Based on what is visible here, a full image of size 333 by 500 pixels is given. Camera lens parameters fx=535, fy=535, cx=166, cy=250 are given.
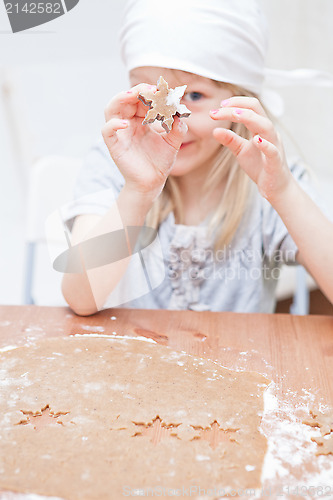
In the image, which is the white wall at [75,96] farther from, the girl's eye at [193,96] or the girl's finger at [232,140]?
the girl's finger at [232,140]

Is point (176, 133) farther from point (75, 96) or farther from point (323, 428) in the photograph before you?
point (75, 96)

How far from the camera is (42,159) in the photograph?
4.41 ft

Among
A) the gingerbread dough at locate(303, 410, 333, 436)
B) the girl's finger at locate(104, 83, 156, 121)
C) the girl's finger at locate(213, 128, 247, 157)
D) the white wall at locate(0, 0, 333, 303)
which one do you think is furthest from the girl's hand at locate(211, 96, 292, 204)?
the white wall at locate(0, 0, 333, 303)

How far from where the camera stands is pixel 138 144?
789 mm

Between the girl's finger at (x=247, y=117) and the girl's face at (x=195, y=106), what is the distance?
131 millimetres

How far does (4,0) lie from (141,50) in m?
0.24

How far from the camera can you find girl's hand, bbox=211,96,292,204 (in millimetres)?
737

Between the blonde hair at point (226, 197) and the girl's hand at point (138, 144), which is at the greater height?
the girl's hand at point (138, 144)

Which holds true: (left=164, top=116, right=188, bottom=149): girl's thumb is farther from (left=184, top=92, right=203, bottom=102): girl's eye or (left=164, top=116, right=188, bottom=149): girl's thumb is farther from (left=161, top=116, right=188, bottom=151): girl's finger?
(left=184, top=92, right=203, bottom=102): girl's eye

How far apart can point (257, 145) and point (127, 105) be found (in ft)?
0.63

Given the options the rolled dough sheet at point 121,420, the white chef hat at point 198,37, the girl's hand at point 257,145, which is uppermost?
the white chef hat at point 198,37

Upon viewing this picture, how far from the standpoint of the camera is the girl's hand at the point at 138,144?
757mm

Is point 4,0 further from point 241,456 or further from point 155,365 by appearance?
point 241,456

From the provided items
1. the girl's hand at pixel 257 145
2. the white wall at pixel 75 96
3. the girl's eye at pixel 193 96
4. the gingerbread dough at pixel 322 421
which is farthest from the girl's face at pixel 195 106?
the white wall at pixel 75 96
